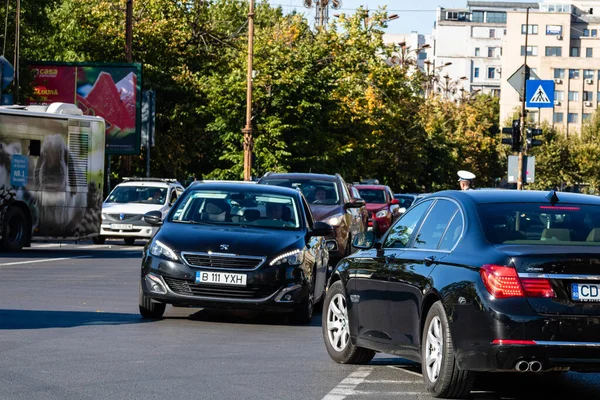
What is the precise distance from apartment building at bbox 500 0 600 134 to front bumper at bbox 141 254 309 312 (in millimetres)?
143652

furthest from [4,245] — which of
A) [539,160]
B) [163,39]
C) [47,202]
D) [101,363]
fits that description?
[539,160]

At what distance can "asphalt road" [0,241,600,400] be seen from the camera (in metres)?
9.33

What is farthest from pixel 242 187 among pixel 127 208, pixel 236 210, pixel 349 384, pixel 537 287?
pixel 127 208

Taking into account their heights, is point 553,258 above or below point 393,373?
above

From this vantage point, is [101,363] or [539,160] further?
[539,160]

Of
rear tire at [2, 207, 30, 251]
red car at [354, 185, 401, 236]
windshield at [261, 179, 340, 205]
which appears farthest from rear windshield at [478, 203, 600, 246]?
red car at [354, 185, 401, 236]

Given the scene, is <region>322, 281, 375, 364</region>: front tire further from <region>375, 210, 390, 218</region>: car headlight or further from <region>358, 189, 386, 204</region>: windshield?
<region>358, 189, 386, 204</region>: windshield

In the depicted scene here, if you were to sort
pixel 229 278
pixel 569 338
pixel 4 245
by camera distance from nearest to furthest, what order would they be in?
1. pixel 569 338
2. pixel 229 278
3. pixel 4 245

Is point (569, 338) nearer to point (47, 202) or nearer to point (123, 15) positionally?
point (47, 202)

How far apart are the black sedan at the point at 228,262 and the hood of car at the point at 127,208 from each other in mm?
20377

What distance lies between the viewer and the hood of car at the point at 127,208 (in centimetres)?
3584

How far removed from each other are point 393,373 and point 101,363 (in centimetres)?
219

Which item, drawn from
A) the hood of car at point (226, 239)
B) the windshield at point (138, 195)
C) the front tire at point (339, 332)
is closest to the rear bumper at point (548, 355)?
the front tire at point (339, 332)

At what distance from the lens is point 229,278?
14219mm
